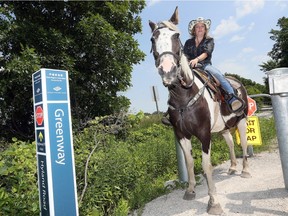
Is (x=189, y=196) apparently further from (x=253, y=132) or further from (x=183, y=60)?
(x=253, y=132)

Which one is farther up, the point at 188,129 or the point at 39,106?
the point at 39,106

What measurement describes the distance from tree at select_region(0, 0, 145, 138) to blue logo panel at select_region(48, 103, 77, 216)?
4.45 m

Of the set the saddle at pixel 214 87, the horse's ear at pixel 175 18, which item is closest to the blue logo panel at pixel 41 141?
the horse's ear at pixel 175 18

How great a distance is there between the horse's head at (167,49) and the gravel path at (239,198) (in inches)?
72.5

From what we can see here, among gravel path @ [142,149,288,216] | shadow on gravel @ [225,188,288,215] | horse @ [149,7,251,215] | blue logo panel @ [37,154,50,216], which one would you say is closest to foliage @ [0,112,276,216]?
blue logo panel @ [37,154,50,216]

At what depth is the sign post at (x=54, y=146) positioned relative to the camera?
109 inches

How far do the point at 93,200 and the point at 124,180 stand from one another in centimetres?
74

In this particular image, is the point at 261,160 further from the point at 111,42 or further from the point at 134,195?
the point at 111,42

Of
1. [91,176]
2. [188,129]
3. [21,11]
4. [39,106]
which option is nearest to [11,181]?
[91,176]

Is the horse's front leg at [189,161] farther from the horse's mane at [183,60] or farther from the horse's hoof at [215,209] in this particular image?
the horse's mane at [183,60]

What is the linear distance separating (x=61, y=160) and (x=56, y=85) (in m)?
0.78

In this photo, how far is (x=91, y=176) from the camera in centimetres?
386

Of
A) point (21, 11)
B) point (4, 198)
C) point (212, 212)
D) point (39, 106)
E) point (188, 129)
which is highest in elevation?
point (21, 11)

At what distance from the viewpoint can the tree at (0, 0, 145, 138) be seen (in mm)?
7625
